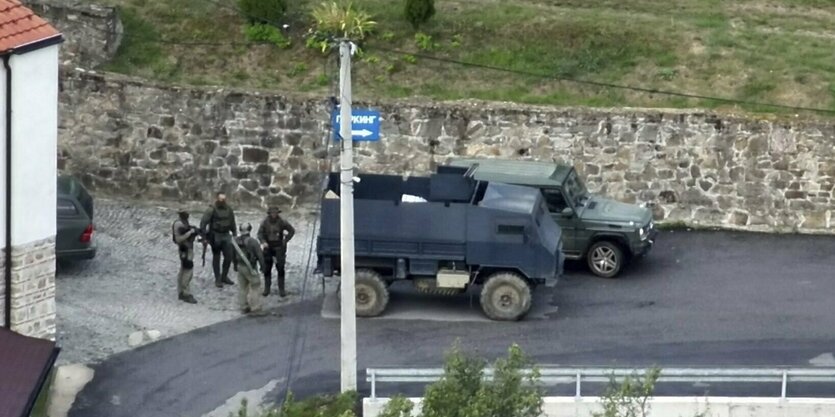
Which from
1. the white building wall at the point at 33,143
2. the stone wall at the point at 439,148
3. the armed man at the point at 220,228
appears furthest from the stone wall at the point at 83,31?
the white building wall at the point at 33,143

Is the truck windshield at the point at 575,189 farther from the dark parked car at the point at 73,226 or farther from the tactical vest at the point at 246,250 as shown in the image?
the dark parked car at the point at 73,226

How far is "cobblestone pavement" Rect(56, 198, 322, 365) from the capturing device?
22.5m

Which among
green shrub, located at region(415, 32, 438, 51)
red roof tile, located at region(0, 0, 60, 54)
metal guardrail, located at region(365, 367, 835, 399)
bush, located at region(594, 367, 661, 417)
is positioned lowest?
metal guardrail, located at region(365, 367, 835, 399)

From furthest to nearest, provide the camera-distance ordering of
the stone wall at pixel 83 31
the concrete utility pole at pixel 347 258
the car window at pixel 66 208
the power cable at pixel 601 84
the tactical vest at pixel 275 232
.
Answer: the stone wall at pixel 83 31, the power cable at pixel 601 84, the car window at pixel 66 208, the tactical vest at pixel 275 232, the concrete utility pole at pixel 347 258

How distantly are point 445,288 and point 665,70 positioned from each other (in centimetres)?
842

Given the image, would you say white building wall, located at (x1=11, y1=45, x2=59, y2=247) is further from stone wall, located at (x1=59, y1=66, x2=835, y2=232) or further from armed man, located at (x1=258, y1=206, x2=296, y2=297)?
stone wall, located at (x1=59, y1=66, x2=835, y2=232)

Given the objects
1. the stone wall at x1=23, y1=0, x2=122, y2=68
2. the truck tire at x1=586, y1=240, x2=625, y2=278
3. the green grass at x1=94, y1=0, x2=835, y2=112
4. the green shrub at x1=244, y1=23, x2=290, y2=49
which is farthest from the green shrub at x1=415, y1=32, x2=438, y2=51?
the truck tire at x1=586, y1=240, x2=625, y2=278

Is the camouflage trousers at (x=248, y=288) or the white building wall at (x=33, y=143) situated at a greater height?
the white building wall at (x=33, y=143)

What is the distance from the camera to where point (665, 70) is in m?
29.3

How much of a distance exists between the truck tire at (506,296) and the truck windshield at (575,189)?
2446 millimetres

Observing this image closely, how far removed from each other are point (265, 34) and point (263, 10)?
1.38 ft

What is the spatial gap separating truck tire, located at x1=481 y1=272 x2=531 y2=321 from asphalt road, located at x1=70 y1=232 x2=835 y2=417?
19 centimetres

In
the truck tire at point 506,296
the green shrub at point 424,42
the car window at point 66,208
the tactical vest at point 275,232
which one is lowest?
the truck tire at point 506,296

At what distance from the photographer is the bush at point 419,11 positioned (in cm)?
2994
